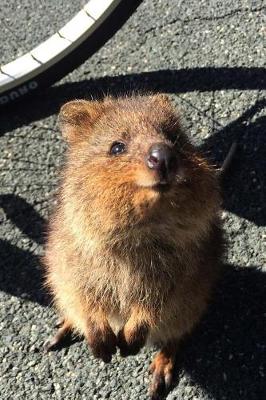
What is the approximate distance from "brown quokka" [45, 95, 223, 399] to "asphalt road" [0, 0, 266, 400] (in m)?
0.30

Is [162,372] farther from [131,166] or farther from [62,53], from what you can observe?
[62,53]

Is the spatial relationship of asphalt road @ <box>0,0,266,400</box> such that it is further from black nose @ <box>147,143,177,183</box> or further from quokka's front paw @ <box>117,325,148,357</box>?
black nose @ <box>147,143,177,183</box>

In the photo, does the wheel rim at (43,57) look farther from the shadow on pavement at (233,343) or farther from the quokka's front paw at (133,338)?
the quokka's front paw at (133,338)

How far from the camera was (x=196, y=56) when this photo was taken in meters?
4.50

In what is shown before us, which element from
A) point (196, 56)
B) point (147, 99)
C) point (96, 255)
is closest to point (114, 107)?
point (147, 99)

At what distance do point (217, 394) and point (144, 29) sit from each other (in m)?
2.83

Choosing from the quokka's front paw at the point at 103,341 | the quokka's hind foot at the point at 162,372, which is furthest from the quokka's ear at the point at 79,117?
the quokka's hind foot at the point at 162,372

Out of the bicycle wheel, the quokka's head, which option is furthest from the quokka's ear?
the bicycle wheel

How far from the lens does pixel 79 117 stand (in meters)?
2.83

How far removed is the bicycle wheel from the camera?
372 centimetres

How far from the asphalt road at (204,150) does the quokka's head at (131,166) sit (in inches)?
42.5

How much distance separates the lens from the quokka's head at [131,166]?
2.20 meters

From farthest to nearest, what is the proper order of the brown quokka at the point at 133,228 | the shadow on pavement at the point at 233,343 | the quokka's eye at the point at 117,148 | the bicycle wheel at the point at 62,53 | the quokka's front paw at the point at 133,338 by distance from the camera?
the bicycle wheel at the point at 62,53
the shadow on pavement at the point at 233,343
the quokka's front paw at the point at 133,338
the quokka's eye at the point at 117,148
the brown quokka at the point at 133,228

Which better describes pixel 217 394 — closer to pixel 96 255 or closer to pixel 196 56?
pixel 96 255
